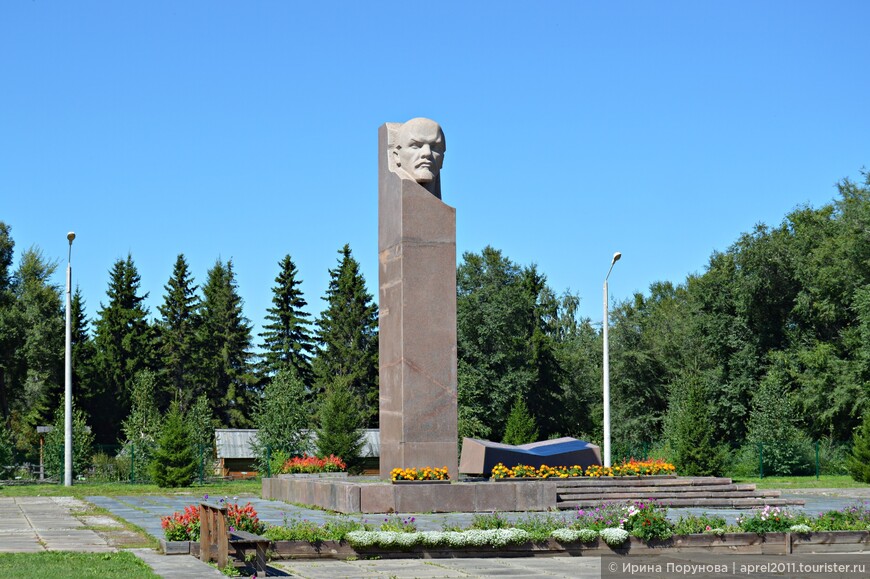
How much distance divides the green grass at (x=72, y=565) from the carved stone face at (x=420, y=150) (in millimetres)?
10319

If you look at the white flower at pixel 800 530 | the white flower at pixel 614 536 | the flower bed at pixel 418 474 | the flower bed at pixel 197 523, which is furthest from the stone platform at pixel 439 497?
the white flower at pixel 800 530

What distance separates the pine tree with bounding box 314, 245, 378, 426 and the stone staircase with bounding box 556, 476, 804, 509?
41.0 metres

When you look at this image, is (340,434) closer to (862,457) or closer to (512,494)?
(862,457)

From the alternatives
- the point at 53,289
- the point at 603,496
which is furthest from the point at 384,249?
the point at 53,289

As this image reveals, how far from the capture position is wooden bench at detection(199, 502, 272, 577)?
1175 centimetres

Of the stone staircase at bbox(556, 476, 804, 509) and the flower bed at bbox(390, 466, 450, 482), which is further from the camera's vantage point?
the stone staircase at bbox(556, 476, 804, 509)

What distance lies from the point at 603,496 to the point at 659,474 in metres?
3.08

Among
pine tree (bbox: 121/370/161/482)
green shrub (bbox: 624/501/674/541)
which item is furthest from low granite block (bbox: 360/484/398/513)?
pine tree (bbox: 121/370/161/482)

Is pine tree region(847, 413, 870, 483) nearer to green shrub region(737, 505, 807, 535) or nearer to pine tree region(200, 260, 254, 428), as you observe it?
green shrub region(737, 505, 807, 535)

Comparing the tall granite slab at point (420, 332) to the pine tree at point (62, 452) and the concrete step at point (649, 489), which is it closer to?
the concrete step at point (649, 489)

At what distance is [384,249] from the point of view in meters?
22.2

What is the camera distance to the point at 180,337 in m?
67.6

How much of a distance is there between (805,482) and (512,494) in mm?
18996

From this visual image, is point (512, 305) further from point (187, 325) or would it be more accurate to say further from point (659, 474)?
point (659, 474)
